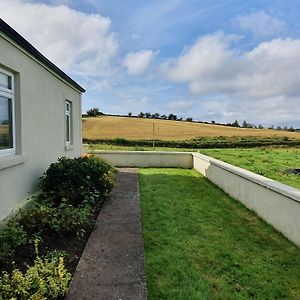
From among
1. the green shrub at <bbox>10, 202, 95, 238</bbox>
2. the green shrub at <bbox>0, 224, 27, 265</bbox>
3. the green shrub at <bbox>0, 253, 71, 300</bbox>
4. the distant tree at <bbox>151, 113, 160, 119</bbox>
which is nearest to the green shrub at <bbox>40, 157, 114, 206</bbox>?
the green shrub at <bbox>10, 202, 95, 238</bbox>

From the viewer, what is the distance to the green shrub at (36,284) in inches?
113

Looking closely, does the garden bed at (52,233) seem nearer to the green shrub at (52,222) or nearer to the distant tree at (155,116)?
the green shrub at (52,222)

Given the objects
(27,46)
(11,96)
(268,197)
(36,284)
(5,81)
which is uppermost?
(27,46)

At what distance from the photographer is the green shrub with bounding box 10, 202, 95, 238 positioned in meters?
4.71

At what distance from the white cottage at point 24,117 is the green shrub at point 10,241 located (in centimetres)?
79

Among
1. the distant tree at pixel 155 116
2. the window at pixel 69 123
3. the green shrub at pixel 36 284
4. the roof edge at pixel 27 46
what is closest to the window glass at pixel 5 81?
the roof edge at pixel 27 46

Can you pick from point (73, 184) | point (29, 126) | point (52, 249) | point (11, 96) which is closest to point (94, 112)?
point (73, 184)

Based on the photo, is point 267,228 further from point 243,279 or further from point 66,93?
point 66,93

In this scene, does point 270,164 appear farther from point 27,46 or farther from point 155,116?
point 155,116

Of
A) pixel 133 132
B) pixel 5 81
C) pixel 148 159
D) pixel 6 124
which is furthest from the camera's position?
pixel 133 132

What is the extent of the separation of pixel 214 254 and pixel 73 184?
353 cm

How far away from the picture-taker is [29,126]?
6.00 metres

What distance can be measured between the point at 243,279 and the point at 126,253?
1531 millimetres

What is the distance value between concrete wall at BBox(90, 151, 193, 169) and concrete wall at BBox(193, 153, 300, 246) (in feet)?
18.8
